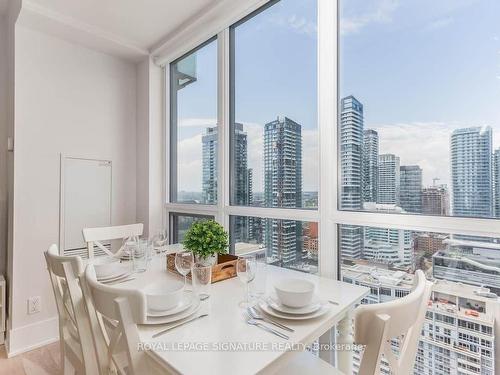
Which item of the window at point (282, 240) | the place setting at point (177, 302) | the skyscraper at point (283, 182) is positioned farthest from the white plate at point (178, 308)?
the skyscraper at point (283, 182)

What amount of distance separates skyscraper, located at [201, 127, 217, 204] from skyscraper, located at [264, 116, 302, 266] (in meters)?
0.59

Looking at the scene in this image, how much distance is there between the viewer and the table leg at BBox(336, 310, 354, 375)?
1.32 m

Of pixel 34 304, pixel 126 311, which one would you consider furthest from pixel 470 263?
pixel 34 304

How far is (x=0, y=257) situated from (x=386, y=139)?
330 cm

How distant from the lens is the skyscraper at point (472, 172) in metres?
1.24

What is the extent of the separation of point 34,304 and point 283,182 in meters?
2.35

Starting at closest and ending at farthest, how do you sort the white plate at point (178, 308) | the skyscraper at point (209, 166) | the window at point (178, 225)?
the white plate at point (178, 308)
the skyscraper at point (209, 166)
the window at point (178, 225)

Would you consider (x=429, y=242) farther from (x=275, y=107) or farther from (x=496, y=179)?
(x=275, y=107)

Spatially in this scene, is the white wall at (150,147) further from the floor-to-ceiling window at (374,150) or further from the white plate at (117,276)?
the white plate at (117,276)

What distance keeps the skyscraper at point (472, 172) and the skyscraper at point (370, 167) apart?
36 centimetres

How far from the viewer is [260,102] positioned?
2.20 m

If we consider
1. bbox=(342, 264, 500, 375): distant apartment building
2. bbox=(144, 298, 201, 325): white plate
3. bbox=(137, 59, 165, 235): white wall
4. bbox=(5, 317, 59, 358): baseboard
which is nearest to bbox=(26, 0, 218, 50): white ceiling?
bbox=(137, 59, 165, 235): white wall

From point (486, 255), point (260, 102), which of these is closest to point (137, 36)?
point (260, 102)

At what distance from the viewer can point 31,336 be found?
94.2 inches
